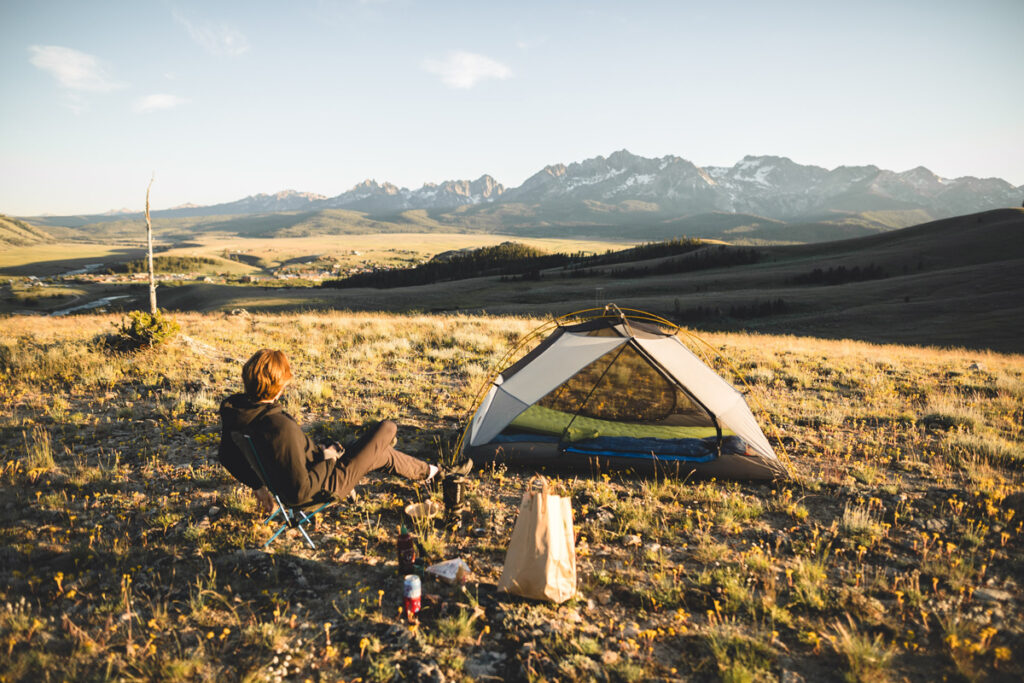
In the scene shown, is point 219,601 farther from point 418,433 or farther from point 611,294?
point 611,294

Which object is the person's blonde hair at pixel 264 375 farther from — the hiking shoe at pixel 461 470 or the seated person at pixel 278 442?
the hiking shoe at pixel 461 470

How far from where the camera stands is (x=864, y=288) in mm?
46312

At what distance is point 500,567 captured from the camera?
5078 millimetres

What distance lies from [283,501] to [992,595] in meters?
6.97

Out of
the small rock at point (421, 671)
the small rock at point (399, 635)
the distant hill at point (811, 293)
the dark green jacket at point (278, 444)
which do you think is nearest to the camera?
the small rock at point (421, 671)

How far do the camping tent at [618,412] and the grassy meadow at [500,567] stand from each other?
1.46 ft

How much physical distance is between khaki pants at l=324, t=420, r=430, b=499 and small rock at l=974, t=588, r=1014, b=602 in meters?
5.89

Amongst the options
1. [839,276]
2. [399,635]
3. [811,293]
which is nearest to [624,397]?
[399,635]

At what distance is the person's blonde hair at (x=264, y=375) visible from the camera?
4.76m

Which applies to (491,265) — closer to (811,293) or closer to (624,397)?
(811,293)

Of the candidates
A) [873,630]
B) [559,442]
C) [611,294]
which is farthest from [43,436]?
[611,294]

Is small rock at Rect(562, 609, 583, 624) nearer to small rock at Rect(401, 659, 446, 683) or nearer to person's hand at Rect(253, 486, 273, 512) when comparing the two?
small rock at Rect(401, 659, 446, 683)

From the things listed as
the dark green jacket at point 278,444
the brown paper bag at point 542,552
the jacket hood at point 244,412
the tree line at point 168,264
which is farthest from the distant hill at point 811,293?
the tree line at point 168,264

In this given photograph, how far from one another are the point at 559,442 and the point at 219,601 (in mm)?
4669
